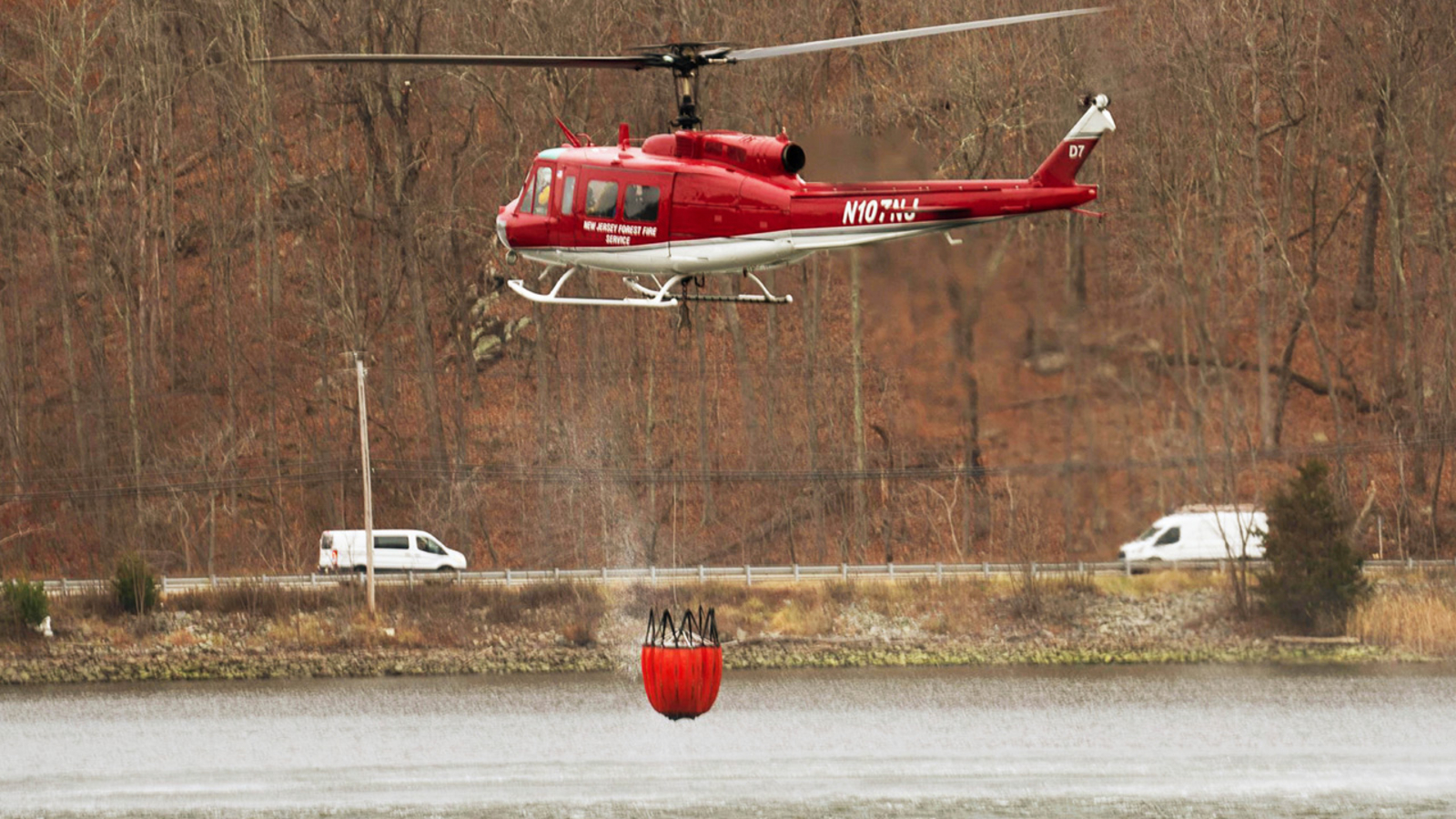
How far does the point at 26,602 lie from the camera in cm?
6500

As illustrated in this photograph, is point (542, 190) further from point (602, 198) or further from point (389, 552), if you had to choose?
point (389, 552)

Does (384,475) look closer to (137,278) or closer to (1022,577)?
(137,278)

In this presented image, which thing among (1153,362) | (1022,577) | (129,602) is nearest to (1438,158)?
(1022,577)

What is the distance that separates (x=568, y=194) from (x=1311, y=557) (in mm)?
29514

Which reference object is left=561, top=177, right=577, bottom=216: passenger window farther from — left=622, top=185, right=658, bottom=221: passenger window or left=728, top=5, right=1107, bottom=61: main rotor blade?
left=728, top=5, right=1107, bottom=61: main rotor blade

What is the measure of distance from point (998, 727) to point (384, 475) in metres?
24.0

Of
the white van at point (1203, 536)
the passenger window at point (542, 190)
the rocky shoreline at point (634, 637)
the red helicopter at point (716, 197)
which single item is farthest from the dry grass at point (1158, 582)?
the passenger window at point (542, 190)

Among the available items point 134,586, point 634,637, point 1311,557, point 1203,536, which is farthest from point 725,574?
point 134,586

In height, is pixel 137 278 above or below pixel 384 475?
above

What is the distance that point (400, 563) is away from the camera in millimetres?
66625

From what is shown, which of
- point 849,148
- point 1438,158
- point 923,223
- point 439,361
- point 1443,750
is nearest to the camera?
point 923,223

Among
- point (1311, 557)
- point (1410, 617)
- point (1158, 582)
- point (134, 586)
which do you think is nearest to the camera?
point (1158, 582)

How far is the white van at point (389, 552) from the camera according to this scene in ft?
218

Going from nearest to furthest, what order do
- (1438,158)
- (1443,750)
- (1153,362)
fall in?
(1153,362), (1443,750), (1438,158)
